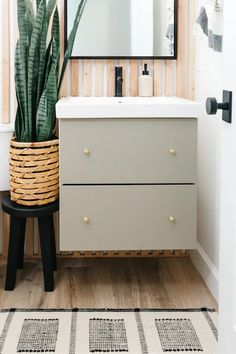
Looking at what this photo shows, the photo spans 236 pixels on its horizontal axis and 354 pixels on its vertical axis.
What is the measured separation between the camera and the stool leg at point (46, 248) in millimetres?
2512

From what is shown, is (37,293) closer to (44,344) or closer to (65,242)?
(65,242)

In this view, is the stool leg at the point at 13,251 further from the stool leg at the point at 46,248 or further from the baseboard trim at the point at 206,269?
the baseboard trim at the point at 206,269

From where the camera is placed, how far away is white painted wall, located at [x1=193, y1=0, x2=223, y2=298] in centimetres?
246

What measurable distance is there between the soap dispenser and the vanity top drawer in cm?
55

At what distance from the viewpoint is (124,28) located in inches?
112

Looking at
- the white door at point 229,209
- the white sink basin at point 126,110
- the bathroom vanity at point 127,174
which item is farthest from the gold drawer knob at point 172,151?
the white door at point 229,209

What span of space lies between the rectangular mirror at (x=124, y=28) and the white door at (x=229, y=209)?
1.46m

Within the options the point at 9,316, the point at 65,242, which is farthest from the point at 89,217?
the point at 9,316

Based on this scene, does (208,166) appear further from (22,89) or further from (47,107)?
(22,89)

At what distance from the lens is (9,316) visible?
227 centimetres

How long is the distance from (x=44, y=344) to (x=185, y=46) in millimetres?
1698

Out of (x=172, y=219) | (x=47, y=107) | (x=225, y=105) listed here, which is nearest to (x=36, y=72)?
(x=47, y=107)

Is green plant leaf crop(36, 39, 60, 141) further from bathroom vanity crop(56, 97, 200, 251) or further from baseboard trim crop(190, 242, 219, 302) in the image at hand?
baseboard trim crop(190, 242, 219, 302)

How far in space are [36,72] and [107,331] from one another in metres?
1.20
